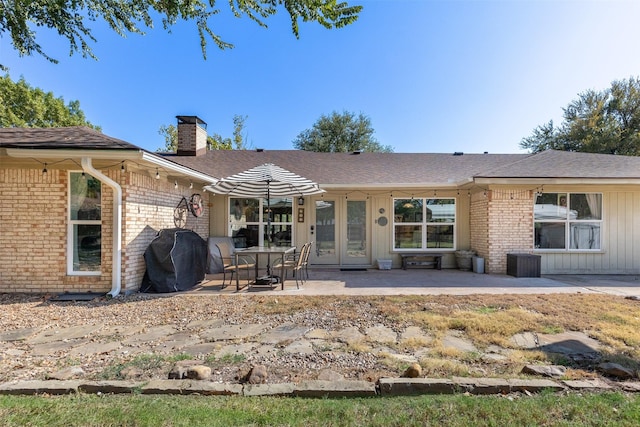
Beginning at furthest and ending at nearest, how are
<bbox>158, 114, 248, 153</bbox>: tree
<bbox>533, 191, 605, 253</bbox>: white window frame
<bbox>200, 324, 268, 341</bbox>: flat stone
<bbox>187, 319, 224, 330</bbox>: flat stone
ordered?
<bbox>158, 114, 248, 153</bbox>: tree < <bbox>533, 191, 605, 253</bbox>: white window frame < <bbox>187, 319, 224, 330</bbox>: flat stone < <bbox>200, 324, 268, 341</bbox>: flat stone

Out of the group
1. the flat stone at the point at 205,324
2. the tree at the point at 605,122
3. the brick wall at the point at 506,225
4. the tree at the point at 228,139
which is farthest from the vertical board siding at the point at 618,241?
the tree at the point at 228,139

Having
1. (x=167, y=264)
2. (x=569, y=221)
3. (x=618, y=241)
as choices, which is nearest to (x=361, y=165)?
(x=569, y=221)

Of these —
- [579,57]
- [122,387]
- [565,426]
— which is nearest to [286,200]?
[122,387]

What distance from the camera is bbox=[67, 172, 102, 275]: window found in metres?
6.16

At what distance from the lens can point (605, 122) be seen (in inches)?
971

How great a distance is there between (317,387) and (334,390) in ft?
0.48

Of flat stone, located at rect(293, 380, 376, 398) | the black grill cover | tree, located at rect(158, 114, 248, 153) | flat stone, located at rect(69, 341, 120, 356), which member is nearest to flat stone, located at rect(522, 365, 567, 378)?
flat stone, located at rect(293, 380, 376, 398)

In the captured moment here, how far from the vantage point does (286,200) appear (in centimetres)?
990

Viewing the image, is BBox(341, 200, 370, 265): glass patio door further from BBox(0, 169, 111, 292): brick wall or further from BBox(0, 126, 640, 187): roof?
BBox(0, 169, 111, 292): brick wall

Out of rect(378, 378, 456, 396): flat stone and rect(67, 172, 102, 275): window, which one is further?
rect(67, 172, 102, 275): window

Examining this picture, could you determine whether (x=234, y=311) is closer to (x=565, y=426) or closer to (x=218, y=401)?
(x=218, y=401)

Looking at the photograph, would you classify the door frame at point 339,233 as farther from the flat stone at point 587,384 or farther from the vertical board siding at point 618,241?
the flat stone at point 587,384

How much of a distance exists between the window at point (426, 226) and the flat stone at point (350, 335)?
19.7 feet

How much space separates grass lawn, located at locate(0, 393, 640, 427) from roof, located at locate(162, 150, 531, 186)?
279 inches
